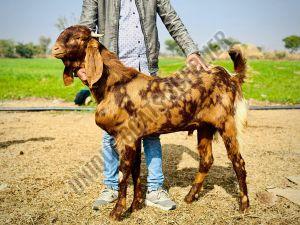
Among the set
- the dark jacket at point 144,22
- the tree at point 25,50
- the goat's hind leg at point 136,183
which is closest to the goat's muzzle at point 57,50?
the dark jacket at point 144,22

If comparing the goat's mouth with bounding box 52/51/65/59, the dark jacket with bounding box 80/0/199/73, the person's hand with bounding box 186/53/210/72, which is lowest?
the person's hand with bounding box 186/53/210/72

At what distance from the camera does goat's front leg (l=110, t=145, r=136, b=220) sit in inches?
176

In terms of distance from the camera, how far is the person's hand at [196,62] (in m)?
4.80

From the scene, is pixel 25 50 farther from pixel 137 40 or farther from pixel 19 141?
pixel 137 40

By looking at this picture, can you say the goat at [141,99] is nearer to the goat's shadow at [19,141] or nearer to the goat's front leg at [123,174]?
the goat's front leg at [123,174]

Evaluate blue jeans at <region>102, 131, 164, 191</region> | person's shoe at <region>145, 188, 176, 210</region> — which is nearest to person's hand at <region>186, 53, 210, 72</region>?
blue jeans at <region>102, 131, 164, 191</region>

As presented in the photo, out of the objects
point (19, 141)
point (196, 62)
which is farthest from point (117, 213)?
point (19, 141)

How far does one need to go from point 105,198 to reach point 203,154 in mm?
1567

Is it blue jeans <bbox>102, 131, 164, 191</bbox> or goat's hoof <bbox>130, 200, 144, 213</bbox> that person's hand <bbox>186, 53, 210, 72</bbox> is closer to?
blue jeans <bbox>102, 131, 164, 191</bbox>

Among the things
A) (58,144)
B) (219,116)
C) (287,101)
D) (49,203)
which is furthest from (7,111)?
→ (287,101)

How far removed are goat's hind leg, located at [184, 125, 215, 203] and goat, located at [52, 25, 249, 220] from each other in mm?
446

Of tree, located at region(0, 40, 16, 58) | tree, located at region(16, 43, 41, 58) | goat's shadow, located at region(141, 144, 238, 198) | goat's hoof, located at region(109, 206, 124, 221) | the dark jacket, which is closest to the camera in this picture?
goat's hoof, located at region(109, 206, 124, 221)

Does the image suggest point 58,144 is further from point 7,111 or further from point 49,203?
point 7,111

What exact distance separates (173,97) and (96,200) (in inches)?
76.1
